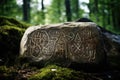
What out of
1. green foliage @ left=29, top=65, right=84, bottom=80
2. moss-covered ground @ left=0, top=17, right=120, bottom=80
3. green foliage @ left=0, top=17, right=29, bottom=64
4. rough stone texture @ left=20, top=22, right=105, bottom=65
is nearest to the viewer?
green foliage @ left=29, top=65, right=84, bottom=80

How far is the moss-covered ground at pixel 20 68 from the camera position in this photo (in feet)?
17.3

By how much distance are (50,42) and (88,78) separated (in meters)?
1.65

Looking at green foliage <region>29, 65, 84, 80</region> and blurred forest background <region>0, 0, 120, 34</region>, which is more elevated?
blurred forest background <region>0, 0, 120, 34</region>

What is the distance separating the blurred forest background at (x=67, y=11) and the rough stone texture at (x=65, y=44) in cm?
796

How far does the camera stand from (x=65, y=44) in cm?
632

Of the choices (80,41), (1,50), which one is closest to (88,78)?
(80,41)

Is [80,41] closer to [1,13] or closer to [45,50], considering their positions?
[45,50]

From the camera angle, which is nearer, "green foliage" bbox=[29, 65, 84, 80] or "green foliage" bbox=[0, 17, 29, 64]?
"green foliage" bbox=[29, 65, 84, 80]

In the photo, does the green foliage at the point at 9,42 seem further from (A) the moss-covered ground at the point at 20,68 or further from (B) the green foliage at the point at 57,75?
(B) the green foliage at the point at 57,75

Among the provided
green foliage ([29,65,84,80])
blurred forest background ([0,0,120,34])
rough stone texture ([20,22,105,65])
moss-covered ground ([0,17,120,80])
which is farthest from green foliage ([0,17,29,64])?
blurred forest background ([0,0,120,34])

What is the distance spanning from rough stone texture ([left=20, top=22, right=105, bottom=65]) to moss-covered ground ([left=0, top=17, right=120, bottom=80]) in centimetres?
33

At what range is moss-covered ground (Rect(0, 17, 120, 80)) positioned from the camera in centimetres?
527

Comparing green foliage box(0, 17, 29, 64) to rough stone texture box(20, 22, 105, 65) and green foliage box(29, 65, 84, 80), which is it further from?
green foliage box(29, 65, 84, 80)

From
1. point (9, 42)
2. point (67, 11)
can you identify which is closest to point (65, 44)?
point (9, 42)
